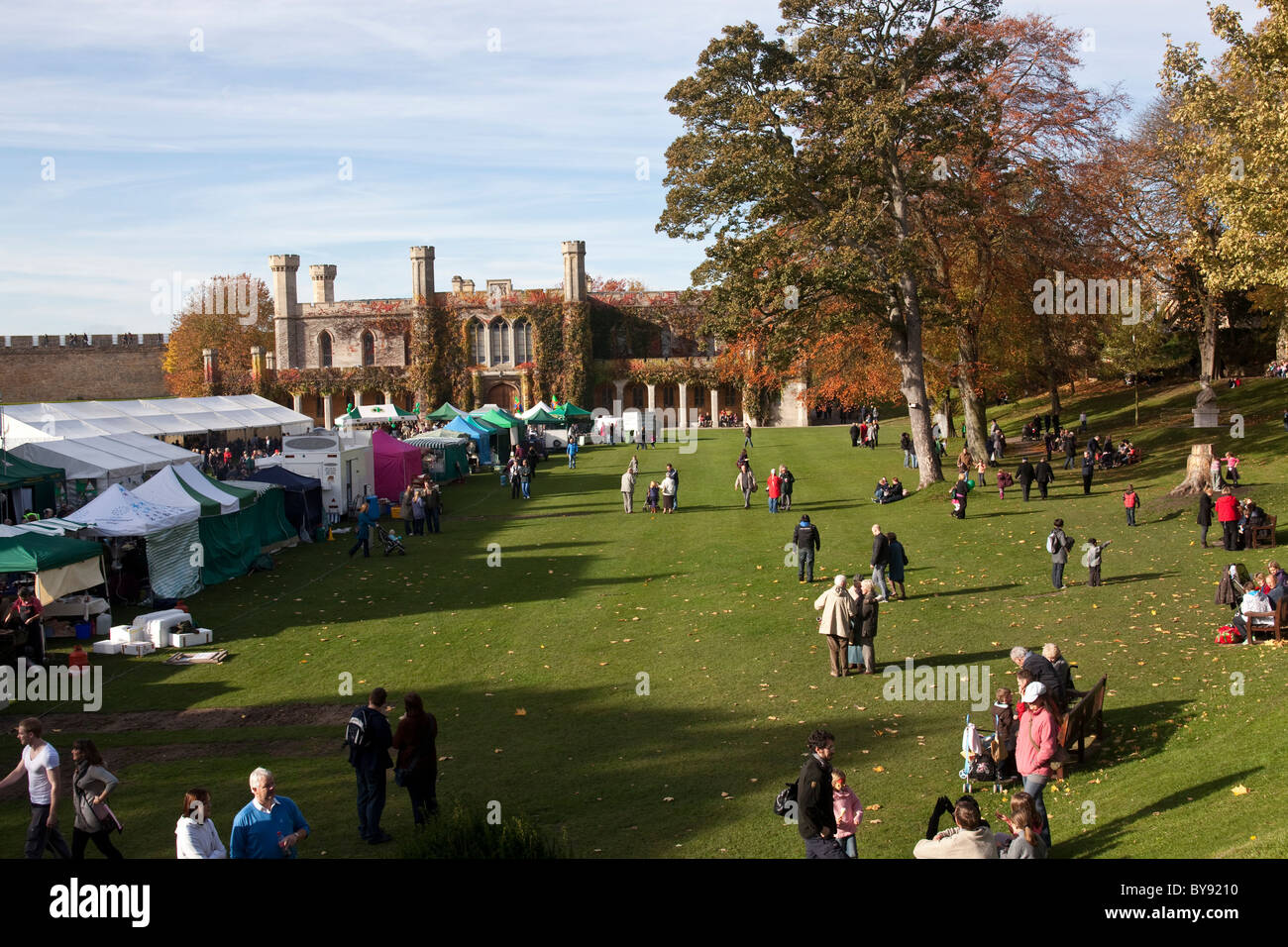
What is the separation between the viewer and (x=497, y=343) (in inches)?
3056

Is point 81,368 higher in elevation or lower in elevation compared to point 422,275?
lower

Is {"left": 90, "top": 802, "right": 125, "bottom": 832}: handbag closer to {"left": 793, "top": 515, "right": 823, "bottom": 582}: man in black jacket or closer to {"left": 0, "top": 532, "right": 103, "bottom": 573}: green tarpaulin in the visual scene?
{"left": 0, "top": 532, "right": 103, "bottom": 573}: green tarpaulin

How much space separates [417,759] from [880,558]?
11.1 metres

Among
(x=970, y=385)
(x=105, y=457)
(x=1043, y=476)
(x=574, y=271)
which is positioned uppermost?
(x=574, y=271)

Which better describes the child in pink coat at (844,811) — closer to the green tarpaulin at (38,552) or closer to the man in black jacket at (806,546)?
the man in black jacket at (806,546)

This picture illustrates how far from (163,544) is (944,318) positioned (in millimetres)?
21205

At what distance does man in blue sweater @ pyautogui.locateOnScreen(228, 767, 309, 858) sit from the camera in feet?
25.0

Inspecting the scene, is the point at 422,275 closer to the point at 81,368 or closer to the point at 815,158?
the point at 81,368

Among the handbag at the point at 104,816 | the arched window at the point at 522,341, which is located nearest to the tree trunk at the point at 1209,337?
the handbag at the point at 104,816

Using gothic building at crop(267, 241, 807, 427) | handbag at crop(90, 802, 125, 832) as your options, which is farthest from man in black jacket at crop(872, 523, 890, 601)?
gothic building at crop(267, 241, 807, 427)

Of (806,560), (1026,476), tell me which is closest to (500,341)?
(1026,476)

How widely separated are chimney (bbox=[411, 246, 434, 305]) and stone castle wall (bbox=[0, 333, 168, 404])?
29326 millimetres

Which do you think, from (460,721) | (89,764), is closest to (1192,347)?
(460,721)

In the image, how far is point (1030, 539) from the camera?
79.6ft
